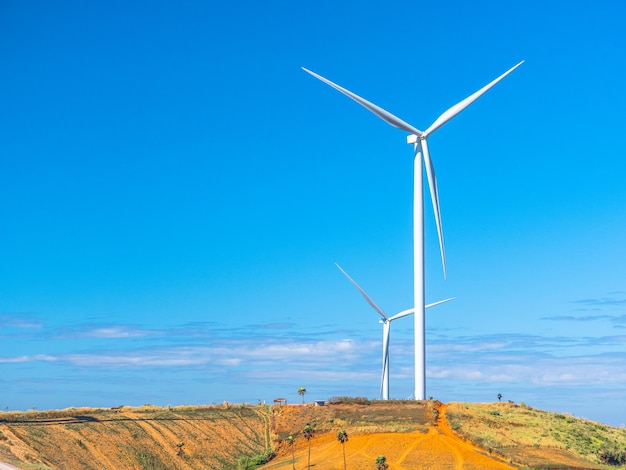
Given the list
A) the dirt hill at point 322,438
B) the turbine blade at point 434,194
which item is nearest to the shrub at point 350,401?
the dirt hill at point 322,438

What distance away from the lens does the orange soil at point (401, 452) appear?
91562 millimetres

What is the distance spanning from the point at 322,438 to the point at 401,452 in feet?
55.3

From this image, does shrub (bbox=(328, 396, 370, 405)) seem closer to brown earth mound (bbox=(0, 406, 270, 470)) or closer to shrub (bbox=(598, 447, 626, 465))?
brown earth mound (bbox=(0, 406, 270, 470))

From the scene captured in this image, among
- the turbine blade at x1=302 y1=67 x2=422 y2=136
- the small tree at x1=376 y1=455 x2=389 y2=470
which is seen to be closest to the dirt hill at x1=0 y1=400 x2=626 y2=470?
the small tree at x1=376 y1=455 x2=389 y2=470

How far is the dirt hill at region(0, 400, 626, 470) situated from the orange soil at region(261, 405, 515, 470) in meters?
0.13

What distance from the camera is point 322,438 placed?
4323 inches

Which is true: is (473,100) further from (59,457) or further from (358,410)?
(59,457)

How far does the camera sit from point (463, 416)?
10956 cm

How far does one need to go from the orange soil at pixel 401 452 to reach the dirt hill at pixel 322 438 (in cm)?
13

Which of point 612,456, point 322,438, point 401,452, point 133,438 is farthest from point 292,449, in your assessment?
point 612,456

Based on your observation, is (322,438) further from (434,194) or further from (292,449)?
(434,194)

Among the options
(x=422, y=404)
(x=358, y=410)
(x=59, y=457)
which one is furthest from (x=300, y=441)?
(x=59, y=457)

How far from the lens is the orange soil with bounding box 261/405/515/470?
91.6 metres

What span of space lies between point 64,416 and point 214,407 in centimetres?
2788
